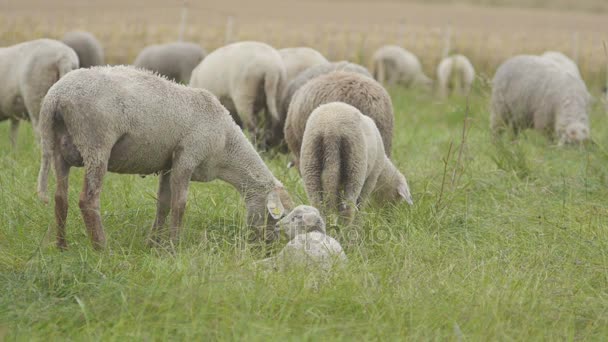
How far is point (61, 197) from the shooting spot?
4.90 meters

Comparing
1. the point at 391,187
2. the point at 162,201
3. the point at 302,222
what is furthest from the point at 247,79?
the point at 302,222

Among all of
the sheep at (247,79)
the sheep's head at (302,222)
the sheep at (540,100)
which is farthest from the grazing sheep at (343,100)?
the sheep at (540,100)

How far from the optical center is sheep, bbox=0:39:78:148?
311 inches

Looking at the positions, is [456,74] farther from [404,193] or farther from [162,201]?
[162,201]

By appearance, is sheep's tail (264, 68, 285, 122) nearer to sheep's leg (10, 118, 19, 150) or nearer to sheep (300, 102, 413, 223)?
sheep's leg (10, 118, 19, 150)

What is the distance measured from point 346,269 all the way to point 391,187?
5.21ft

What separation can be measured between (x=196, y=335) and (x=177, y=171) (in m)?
1.53

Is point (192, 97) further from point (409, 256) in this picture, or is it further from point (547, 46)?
point (547, 46)

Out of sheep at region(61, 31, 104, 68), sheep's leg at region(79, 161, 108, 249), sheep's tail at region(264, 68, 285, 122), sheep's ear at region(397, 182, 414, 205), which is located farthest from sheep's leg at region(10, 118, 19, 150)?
sheep at region(61, 31, 104, 68)

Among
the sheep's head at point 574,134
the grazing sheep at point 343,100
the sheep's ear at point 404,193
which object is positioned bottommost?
the sheep's head at point 574,134

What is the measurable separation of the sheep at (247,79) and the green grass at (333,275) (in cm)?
203

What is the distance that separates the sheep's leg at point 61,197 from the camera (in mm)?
4898

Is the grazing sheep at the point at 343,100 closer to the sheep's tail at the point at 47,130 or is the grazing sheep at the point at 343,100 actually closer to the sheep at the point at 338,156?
the sheep at the point at 338,156

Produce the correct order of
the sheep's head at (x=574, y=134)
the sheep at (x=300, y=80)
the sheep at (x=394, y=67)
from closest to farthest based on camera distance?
the sheep at (x=300, y=80) → the sheep's head at (x=574, y=134) → the sheep at (x=394, y=67)
